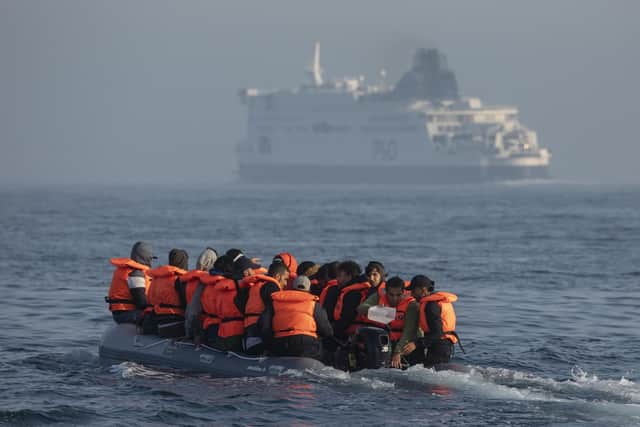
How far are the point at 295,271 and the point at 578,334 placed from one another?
614cm

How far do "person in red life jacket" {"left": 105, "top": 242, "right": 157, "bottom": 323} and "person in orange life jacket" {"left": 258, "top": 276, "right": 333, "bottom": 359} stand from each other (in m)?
2.86

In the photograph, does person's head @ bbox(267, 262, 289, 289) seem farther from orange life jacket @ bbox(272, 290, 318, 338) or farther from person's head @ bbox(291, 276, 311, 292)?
orange life jacket @ bbox(272, 290, 318, 338)

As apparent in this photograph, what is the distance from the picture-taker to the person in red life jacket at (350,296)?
15.9 metres

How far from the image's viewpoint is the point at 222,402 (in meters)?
14.8

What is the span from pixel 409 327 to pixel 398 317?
277 millimetres

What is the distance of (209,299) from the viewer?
16281mm

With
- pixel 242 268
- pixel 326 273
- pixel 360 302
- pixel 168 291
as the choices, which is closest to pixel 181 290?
pixel 168 291

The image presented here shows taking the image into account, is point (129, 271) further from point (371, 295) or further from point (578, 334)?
point (578, 334)

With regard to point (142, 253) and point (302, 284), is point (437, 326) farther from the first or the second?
point (142, 253)

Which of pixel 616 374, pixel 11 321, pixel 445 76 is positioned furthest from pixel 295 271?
pixel 445 76

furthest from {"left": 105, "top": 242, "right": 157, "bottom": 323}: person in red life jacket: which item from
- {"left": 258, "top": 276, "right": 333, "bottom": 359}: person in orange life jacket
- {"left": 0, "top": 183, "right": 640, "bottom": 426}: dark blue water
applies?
{"left": 258, "top": 276, "right": 333, "bottom": 359}: person in orange life jacket

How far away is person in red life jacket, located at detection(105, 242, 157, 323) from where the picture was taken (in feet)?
58.0

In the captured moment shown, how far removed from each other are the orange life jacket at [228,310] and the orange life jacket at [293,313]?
2.44 ft

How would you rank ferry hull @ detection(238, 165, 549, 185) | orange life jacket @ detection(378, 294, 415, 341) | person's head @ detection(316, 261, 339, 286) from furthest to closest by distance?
ferry hull @ detection(238, 165, 549, 185)
person's head @ detection(316, 261, 339, 286)
orange life jacket @ detection(378, 294, 415, 341)
